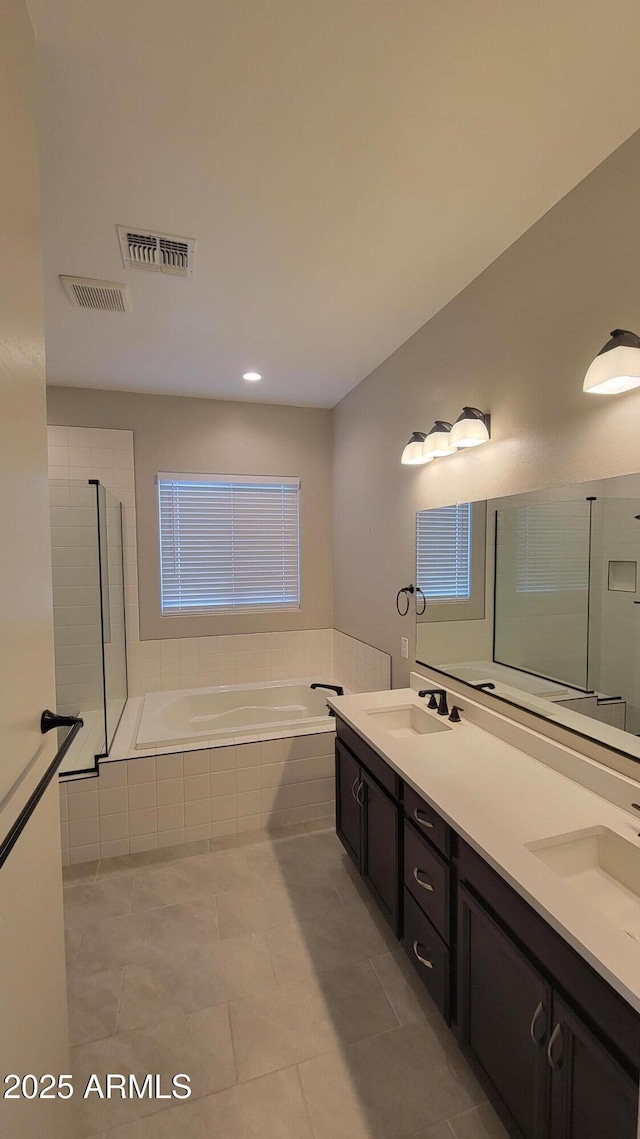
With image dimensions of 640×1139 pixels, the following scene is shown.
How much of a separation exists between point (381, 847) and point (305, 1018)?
1.93ft

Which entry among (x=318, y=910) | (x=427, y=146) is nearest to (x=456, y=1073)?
(x=318, y=910)

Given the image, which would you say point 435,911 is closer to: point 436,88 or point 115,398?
point 436,88

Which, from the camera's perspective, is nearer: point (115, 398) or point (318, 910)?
point (318, 910)

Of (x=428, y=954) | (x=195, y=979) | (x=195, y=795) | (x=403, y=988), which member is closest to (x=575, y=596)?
(x=428, y=954)

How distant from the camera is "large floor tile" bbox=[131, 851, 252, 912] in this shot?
2192 millimetres

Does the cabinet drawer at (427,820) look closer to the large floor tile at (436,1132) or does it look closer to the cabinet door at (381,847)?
the cabinet door at (381,847)

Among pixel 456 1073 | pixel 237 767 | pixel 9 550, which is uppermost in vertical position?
pixel 9 550

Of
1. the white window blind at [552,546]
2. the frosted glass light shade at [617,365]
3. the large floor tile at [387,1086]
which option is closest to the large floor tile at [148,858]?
the large floor tile at [387,1086]

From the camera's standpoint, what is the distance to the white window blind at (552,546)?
1.64 meters

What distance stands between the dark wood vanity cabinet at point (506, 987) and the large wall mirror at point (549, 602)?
606mm

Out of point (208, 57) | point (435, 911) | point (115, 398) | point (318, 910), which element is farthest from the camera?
point (115, 398)

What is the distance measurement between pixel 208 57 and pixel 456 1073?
9.46 ft

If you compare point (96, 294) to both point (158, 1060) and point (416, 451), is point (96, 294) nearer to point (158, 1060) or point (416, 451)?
point (416, 451)

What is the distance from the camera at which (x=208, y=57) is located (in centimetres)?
116
